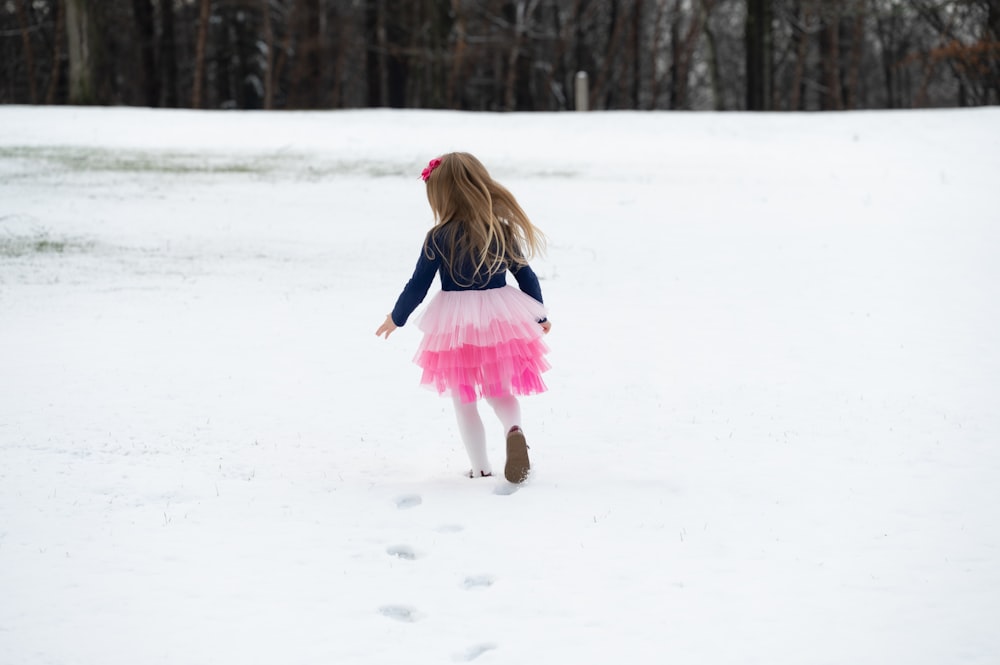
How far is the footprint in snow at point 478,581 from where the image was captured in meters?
4.22

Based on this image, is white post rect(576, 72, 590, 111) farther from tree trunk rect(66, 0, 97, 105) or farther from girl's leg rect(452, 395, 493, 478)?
girl's leg rect(452, 395, 493, 478)

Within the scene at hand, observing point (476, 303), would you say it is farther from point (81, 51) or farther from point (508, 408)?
point (81, 51)

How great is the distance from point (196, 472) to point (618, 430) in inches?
97.4

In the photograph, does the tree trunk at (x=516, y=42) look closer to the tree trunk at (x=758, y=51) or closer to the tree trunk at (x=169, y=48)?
the tree trunk at (x=758, y=51)

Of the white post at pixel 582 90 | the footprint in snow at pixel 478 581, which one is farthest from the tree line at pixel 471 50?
the footprint in snow at pixel 478 581

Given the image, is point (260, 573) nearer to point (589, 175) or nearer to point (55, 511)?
point (55, 511)

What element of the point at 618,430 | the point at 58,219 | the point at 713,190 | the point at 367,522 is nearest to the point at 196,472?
the point at 367,522

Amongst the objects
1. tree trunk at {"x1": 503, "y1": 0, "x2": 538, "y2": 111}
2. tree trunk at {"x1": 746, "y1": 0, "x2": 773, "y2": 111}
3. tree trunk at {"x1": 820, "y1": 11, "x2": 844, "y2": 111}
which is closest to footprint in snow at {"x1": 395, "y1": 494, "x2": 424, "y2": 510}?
tree trunk at {"x1": 746, "y1": 0, "x2": 773, "y2": 111}

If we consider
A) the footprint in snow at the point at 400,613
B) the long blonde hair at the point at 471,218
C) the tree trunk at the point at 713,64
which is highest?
the tree trunk at the point at 713,64

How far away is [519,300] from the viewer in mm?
5199

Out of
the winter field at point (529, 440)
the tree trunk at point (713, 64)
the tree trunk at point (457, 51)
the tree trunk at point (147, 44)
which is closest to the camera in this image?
the winter field at point (529, 440)

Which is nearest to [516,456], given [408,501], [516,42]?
[408,501]

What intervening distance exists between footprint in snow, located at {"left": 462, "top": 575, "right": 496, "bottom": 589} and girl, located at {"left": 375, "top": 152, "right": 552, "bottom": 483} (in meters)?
0.98

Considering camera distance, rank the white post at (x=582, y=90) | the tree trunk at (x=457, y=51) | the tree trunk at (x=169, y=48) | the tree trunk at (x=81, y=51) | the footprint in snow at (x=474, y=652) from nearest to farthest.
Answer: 1. the footprint in snow at (x=474, y=652)
2. the tree trunk at (x=81, y=51)
3. the white post at (x=582, y=90)
4. the tree trunk at (x=457, y=51)
5. the tree trunk at (x=169, y=48)
